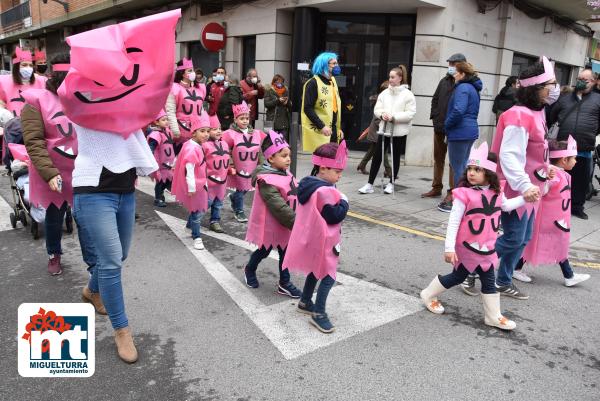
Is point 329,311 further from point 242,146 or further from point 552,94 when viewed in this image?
point 242,146

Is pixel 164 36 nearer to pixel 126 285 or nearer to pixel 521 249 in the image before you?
pixel 126 285

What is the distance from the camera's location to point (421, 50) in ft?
34.9

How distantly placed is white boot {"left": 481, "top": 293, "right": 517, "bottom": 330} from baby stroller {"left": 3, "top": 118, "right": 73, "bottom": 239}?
4352 mm

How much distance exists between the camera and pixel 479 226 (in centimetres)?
364

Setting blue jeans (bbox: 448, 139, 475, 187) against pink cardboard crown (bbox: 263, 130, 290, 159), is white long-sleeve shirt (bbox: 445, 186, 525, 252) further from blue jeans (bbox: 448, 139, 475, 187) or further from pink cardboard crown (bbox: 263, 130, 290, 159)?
blue jeans (bbox: 448, 139, 475, 187)

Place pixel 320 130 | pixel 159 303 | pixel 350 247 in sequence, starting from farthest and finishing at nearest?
pixel 320 130, pixel 350 247, pixel 159 303

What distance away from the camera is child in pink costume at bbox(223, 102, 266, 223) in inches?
234

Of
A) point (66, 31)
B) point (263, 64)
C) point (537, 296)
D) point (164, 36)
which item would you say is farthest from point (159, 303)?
point (66, 31)

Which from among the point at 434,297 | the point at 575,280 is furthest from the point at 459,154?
the point at 434,297

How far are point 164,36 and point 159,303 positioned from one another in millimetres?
2039

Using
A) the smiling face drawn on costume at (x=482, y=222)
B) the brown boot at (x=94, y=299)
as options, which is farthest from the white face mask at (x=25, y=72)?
the smiling face drawn on costume at (x=482, y=222)

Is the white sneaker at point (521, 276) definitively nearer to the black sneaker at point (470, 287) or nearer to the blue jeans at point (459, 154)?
the black sneaker at point (470, 287)

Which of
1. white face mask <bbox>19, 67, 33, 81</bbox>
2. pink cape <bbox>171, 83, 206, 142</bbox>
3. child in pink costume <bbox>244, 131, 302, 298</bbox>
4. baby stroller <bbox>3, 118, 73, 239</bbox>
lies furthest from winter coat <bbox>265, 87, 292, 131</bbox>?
child in pink costume <bbox>244, 131, 302, 298</bbox>

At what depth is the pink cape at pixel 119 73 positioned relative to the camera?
2.81 metres
